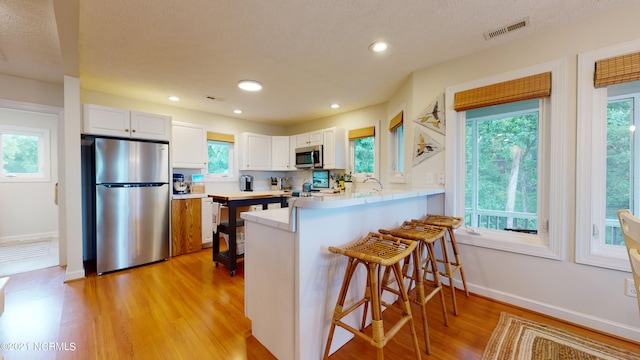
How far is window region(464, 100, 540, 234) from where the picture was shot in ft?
7.18

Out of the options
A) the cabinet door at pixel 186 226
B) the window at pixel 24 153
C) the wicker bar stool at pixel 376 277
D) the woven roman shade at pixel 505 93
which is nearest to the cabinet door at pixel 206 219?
the cabinet door at pixel 186 226

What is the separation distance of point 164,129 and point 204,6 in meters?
2.25

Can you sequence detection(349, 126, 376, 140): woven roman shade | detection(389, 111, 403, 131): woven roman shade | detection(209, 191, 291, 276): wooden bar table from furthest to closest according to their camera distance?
detection(349, 126, 376, 140): woven roman shade < detection(389, 111, 403, 131): woven roman shade < detection(209, 191, 291, 276): wooden bar table

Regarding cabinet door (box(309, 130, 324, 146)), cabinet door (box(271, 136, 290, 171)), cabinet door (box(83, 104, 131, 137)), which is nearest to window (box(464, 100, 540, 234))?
cabinet door (box(309, 130, 324, 146))

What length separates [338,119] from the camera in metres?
4.56

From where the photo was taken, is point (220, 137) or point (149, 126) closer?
point (149, 126)

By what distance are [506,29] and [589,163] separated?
47.7 inches

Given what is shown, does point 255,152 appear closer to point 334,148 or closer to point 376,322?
point 334,148

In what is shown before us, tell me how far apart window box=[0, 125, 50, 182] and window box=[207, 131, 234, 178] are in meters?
2.92

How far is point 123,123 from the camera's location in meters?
3.10

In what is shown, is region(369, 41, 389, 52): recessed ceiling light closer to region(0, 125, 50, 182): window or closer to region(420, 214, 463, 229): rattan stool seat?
region(420, 214, 463, 229): rattan stool seat

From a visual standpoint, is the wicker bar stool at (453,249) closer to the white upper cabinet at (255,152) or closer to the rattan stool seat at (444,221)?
the rattan stool seat at (444,221)

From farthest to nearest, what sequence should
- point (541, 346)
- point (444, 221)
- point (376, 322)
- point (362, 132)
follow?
1. point (362, 132)
2. point (444, 221)
3. point (541, 346)
4. point (376, 322)

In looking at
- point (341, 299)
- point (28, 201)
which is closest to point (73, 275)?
point (28, 201)
